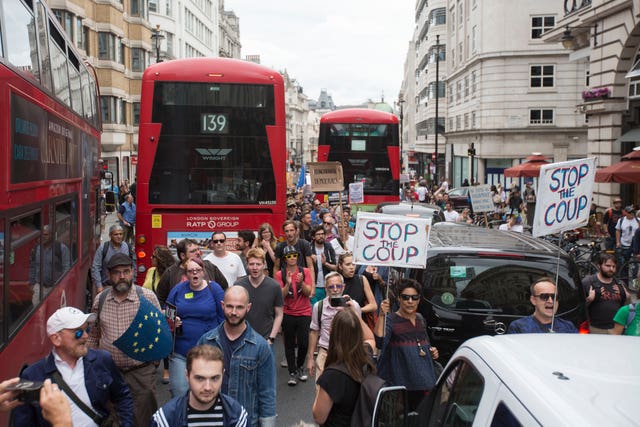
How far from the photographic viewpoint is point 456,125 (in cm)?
5662

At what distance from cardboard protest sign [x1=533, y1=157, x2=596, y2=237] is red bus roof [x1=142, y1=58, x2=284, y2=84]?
20.1 ft

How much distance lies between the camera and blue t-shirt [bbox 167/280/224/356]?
6.68 m

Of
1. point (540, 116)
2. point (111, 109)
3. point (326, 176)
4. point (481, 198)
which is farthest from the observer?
point (111, 109)

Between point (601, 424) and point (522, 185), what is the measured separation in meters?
42.9

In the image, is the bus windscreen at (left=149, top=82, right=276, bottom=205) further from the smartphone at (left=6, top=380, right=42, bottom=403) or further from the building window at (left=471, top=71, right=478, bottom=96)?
the building window at (left=471, top=71, right=478, bottom=96)

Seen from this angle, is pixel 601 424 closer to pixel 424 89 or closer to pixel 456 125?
pixel 456 125

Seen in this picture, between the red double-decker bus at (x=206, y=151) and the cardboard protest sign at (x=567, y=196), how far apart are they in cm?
584

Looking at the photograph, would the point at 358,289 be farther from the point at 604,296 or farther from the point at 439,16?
the point at 439,16

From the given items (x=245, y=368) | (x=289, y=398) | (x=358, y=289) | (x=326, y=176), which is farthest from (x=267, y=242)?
(x=326, y=176)

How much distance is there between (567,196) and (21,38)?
4967mm

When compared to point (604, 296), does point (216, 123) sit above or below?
above

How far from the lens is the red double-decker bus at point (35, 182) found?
16.4ft

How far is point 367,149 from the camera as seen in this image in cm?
2489

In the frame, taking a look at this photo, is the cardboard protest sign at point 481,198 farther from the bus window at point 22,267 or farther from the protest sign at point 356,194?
the bus window at point 22,267
